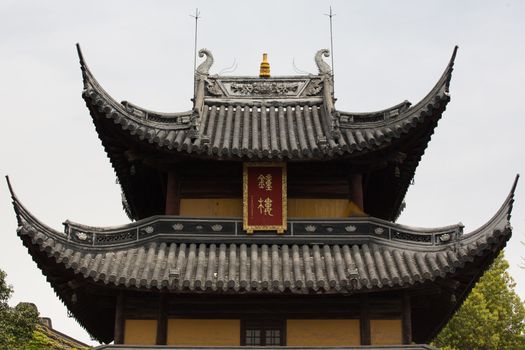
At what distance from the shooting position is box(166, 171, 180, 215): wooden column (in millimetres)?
19750

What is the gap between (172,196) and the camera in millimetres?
19859

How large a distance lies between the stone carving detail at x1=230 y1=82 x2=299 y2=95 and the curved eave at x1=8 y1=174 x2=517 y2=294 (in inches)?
175

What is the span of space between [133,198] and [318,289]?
276 inches

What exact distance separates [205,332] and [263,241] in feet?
7.41

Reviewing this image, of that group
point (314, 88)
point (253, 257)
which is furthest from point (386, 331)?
point (314, 88)

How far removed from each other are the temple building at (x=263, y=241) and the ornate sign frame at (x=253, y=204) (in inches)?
1.0

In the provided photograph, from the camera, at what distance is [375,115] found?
2005 cm

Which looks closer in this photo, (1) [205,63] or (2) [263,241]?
(2) [263,241]

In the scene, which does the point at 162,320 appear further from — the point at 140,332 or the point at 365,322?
the point at 365,322

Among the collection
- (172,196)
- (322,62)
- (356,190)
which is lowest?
(172,196)

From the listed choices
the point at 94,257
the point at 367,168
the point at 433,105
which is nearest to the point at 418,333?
the point at 367,168

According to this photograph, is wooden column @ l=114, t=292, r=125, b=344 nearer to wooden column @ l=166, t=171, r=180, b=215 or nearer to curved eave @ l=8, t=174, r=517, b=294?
curved eave @ l=8, t=174, r=517, b=294

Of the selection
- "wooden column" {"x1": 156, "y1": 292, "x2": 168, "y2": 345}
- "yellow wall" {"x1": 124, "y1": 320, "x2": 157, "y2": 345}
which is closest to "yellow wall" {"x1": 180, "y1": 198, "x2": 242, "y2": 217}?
"wooden column" {"x1": 156, "y1": 292, "x2": 168, "y2": 345}

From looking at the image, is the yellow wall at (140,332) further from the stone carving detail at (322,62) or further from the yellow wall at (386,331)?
the stone carving detail at (322,62)
